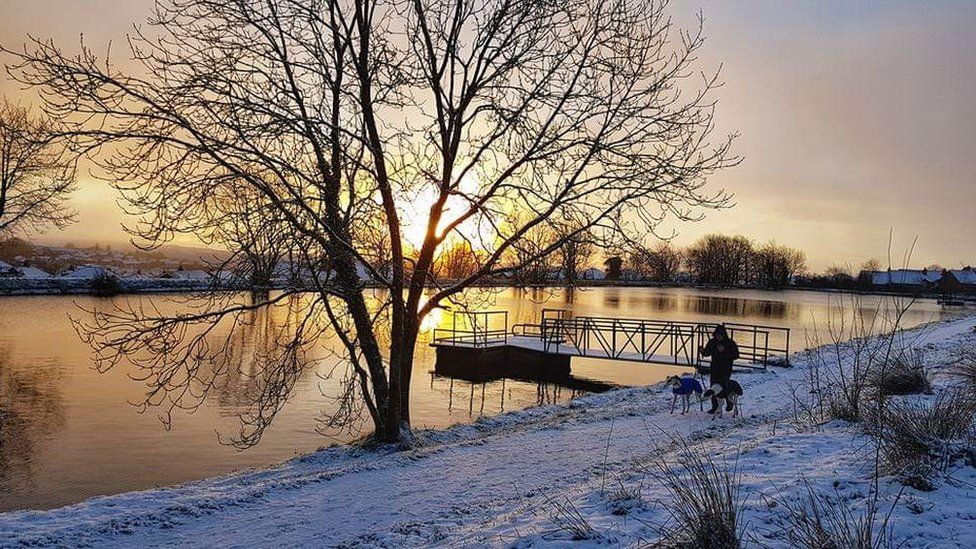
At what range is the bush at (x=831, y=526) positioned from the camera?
12.4 ft

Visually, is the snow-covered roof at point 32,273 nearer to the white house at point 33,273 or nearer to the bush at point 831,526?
the white house at point 33,273

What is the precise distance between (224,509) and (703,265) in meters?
127

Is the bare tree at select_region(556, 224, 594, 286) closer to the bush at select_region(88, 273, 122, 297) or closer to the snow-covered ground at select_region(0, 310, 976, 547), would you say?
the snow-covered ground at select_region(0, 310, 976, 547)

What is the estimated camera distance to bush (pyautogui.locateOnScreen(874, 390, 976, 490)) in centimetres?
500

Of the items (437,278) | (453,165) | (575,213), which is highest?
(453,165)

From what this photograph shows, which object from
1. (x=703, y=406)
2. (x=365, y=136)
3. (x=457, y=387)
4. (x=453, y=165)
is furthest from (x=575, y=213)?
(x=457, y=387)

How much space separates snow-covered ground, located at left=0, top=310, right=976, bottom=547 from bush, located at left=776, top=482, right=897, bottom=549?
106 millimetres

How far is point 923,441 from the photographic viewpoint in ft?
17.5

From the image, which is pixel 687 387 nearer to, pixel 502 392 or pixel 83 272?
pixel 502 392

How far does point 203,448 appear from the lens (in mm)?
12836

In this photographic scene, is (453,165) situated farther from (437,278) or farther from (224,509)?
(224,509)

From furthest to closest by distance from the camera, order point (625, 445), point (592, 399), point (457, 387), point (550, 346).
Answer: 1. point (550, 346)
2. point (457, 387)
3. point (592, 399)
4. point (625, 445)

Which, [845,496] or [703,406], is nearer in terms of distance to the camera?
[845,496]

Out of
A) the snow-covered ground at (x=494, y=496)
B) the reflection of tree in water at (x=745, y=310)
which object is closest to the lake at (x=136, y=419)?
the snow-covered ground at (x=494, y=496)
